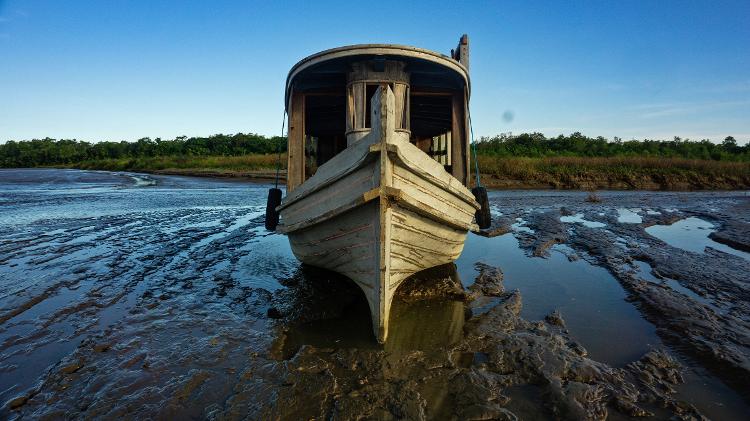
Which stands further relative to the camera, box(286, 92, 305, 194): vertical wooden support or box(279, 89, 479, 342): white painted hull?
box(286, 92, 305, 194): vertical wooden support

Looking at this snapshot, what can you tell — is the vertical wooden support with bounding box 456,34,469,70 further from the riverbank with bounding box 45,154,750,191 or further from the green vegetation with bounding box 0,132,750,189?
the riverbank with bounding box 45,154,750,191

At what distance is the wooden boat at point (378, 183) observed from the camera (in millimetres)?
3664

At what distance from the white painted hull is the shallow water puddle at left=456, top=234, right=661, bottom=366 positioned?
1.50m

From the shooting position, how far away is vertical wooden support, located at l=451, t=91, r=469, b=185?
22.2ft

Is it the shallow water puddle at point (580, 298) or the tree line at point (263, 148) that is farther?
the tree line at point (263, 148)

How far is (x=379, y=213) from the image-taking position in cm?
362

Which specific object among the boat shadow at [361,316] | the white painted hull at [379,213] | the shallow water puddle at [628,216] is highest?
the white painted hull at [379,213]

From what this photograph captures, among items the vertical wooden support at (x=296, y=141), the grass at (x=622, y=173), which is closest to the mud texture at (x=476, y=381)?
the vertical wooden support at (x=296, y=141)

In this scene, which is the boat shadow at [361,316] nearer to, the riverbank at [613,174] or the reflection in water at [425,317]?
the reflection in water at [425,317]

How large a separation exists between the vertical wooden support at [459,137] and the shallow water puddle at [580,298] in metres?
1.74

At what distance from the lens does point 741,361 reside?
3232 mm

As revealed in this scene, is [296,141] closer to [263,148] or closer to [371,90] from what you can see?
[371,90]

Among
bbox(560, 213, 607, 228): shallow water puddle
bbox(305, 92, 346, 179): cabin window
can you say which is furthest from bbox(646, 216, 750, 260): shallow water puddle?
bbox(305, 92, 346, 179): cabin window

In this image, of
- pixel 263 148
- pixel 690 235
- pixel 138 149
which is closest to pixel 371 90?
pixel 690 235
